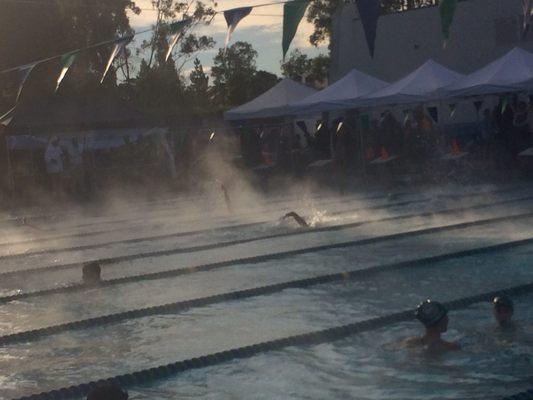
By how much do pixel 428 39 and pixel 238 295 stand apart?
739 inches

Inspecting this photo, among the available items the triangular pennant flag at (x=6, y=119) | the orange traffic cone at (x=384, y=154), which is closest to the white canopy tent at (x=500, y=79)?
the orange traffic cone at (x=384, y=154)

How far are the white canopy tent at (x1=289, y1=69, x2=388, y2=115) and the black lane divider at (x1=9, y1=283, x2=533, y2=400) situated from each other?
12.3 m

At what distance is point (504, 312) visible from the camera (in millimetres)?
6492

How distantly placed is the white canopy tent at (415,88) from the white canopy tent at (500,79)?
489mm

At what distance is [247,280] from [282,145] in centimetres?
1317

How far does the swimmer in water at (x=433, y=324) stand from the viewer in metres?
5.96

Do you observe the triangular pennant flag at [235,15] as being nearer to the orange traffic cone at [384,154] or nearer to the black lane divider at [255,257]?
the black lane divider at [255,257]

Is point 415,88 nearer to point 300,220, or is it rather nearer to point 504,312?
point 300,220

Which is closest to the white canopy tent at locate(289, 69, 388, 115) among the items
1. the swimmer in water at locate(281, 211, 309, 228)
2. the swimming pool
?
the swimming pool

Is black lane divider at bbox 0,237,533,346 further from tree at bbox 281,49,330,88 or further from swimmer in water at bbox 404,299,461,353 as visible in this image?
tree at bbox 281,49,330,88

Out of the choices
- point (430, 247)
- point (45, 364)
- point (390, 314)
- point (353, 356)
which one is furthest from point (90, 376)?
point (430, 247)

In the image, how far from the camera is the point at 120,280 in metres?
10.1

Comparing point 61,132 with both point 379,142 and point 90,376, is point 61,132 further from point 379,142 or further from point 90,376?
point 90,376

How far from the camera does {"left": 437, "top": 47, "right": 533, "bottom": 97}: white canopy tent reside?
16.6 metres
